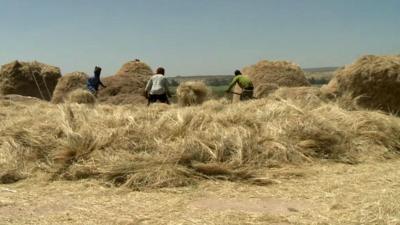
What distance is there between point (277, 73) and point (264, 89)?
1272 millimetres

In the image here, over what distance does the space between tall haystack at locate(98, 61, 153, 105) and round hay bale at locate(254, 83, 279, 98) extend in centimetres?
304

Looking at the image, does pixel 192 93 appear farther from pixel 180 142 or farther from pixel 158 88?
pixel 180 142

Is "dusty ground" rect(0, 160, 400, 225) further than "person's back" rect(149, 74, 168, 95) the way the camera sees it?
No

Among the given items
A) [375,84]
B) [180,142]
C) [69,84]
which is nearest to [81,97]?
[69,84]

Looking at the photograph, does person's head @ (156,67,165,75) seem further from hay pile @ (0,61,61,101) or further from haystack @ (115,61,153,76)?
hay pile @ (0,61,61,101)

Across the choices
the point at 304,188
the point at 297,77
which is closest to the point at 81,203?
the point at 304,188

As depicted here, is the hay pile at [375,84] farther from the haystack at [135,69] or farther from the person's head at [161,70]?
the haystack at [135,69]

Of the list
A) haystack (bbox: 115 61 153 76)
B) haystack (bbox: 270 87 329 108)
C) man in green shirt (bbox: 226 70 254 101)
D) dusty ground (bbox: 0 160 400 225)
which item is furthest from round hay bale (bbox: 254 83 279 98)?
dusty ground (bbox: 0 160 400 225)

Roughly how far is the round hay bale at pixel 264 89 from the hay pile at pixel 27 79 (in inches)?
401

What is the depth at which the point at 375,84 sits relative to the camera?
41.0ft

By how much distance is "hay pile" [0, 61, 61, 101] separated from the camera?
2173cm

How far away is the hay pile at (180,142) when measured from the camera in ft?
25.1

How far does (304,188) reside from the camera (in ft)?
23.1

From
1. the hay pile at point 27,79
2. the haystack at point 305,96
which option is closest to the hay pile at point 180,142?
the haystack at point 305,96
